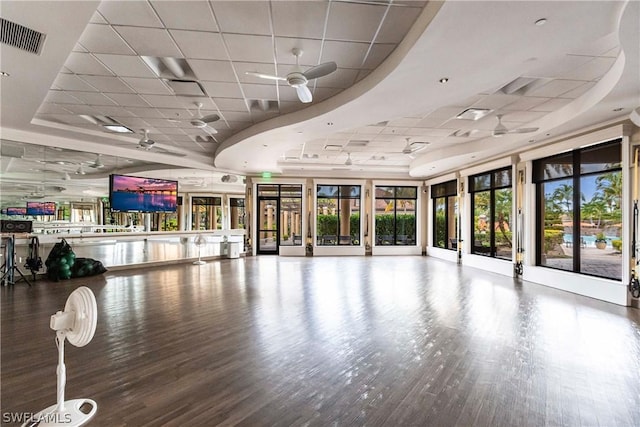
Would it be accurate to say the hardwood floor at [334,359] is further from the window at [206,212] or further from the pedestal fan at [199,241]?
the window at [206,212]

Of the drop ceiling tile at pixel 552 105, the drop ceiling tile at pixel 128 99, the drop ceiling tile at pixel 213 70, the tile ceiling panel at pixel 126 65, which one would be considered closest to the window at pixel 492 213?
the drop ceiling tile at pixel 552 105

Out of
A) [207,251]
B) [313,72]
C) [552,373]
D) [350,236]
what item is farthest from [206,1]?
[350,236]

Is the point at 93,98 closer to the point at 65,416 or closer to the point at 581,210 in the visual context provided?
the point at 65,416

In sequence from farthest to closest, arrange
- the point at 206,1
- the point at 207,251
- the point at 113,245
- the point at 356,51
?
the point at 207,251 < the point at 113,245 < the point at 356,51 < the point at 206,1

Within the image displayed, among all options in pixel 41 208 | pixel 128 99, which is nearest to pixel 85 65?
pixel 128 99

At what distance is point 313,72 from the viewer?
393 centimetres

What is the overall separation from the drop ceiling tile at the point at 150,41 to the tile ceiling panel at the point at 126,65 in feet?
0.93

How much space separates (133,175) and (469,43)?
968 cm

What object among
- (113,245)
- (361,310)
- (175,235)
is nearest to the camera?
(361,310)

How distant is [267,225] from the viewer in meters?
13.9

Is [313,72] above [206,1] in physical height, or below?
below

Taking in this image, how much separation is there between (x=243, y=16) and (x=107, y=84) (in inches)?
124

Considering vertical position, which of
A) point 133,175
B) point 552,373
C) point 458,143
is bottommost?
point 552,373

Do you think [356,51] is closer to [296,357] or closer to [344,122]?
[344,122]
